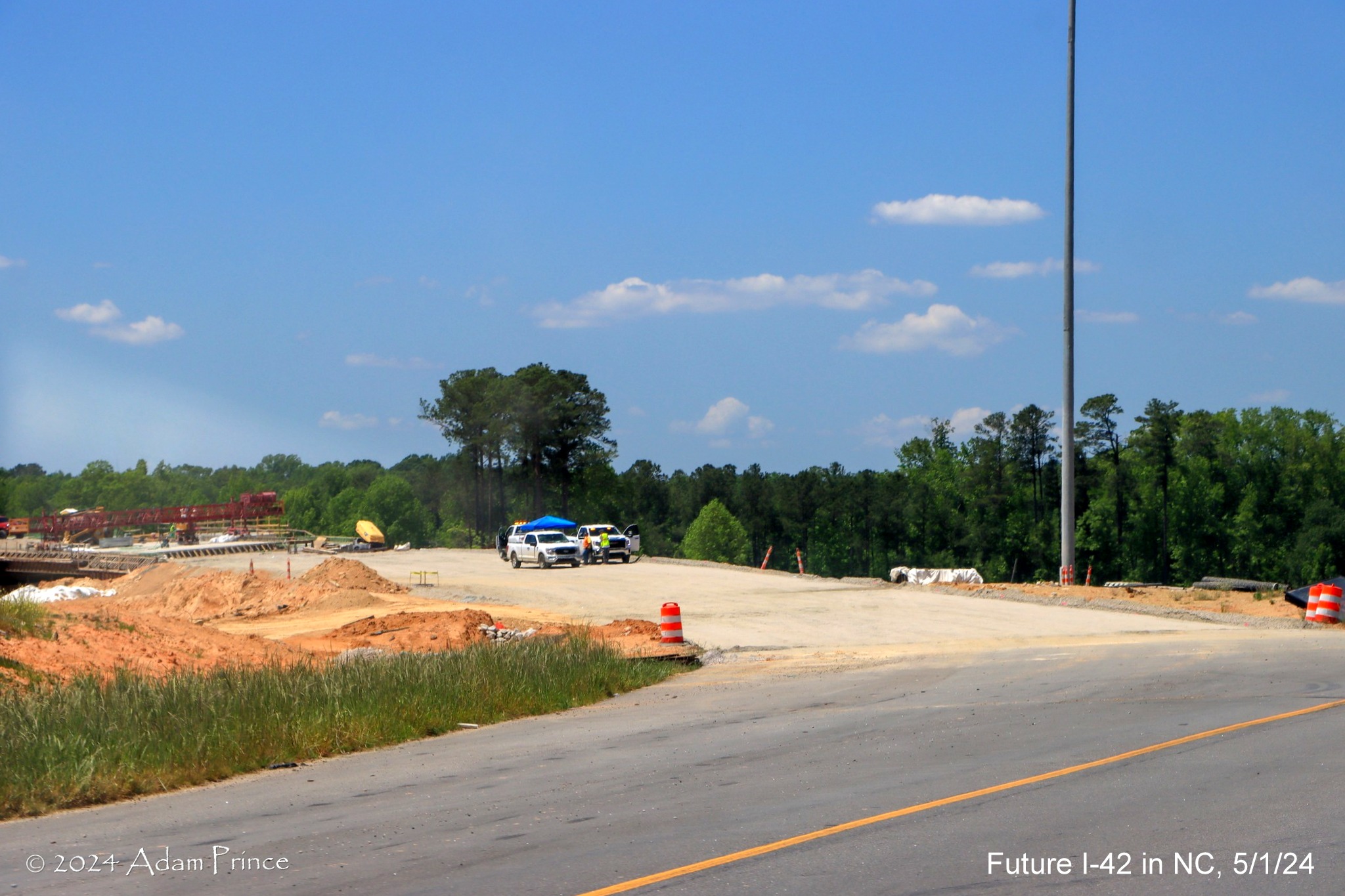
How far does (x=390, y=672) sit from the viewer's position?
14.9 m

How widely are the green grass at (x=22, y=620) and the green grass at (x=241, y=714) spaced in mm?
3657

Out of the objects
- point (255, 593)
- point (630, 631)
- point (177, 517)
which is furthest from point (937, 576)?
point (177, 517)

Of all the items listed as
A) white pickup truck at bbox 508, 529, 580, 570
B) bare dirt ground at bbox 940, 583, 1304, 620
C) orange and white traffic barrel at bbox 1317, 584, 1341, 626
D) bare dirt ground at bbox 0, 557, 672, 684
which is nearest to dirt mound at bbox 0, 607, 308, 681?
bare dirt ground at bbox 0, 557, 672, 684

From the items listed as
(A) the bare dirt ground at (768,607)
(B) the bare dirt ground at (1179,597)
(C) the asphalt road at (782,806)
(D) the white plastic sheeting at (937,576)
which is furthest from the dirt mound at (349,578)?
(C) the asphalt road at (782,806)

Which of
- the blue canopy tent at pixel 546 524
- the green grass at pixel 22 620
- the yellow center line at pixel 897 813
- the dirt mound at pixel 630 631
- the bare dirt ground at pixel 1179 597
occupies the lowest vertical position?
→ the dirt mound at pixel 630 631

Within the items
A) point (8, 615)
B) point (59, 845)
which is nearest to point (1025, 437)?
point (8, 615)

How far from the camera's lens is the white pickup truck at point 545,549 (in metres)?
49.4

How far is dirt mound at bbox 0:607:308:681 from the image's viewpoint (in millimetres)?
16047

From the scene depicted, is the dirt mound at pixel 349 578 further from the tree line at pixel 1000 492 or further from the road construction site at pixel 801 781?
the tree line at pixel 1000 492

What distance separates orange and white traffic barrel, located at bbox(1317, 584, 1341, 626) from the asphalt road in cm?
1079

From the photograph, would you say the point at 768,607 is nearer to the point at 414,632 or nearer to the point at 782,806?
the point at 414,632

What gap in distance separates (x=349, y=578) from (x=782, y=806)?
33362mm

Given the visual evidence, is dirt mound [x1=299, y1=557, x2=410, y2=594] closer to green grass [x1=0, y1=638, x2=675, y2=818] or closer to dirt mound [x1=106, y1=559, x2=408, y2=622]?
dirt mound [x1=106, y1=559, x2=408, y2=622]

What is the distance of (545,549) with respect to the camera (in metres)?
49.6
